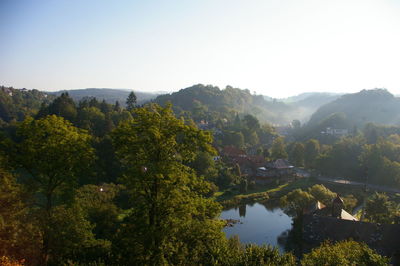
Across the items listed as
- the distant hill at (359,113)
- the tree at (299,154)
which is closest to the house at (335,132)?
the distant hill at (359,113)

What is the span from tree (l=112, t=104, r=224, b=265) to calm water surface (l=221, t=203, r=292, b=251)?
1833cm

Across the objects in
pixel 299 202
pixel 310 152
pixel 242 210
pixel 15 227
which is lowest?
pixel 242 210

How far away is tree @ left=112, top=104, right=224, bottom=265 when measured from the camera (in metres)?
10.4

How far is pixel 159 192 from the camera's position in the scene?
10.8 metres

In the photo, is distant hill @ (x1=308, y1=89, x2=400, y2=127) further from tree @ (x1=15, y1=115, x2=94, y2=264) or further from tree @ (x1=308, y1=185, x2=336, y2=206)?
tree @ (x1=15, y1=115, x2=94, y2=264)

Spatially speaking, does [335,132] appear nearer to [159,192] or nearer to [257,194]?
[257,194]

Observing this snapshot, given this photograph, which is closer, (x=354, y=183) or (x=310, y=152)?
(x=354, y=183)

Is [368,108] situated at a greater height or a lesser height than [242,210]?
greater

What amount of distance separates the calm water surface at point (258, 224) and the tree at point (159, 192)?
18.3m

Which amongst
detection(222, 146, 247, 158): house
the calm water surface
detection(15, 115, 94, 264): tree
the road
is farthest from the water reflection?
detection(15, 115, 94, 264): tree

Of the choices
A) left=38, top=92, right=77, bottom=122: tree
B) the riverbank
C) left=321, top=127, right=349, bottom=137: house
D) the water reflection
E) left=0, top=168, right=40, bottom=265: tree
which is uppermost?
left=38, top=92, right=77, bottom=122: tree

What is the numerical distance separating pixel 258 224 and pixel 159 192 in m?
25.9

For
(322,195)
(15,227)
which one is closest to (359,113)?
(322,195)

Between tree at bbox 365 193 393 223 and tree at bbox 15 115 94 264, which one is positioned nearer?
tree at bbox 15 115 94 264
